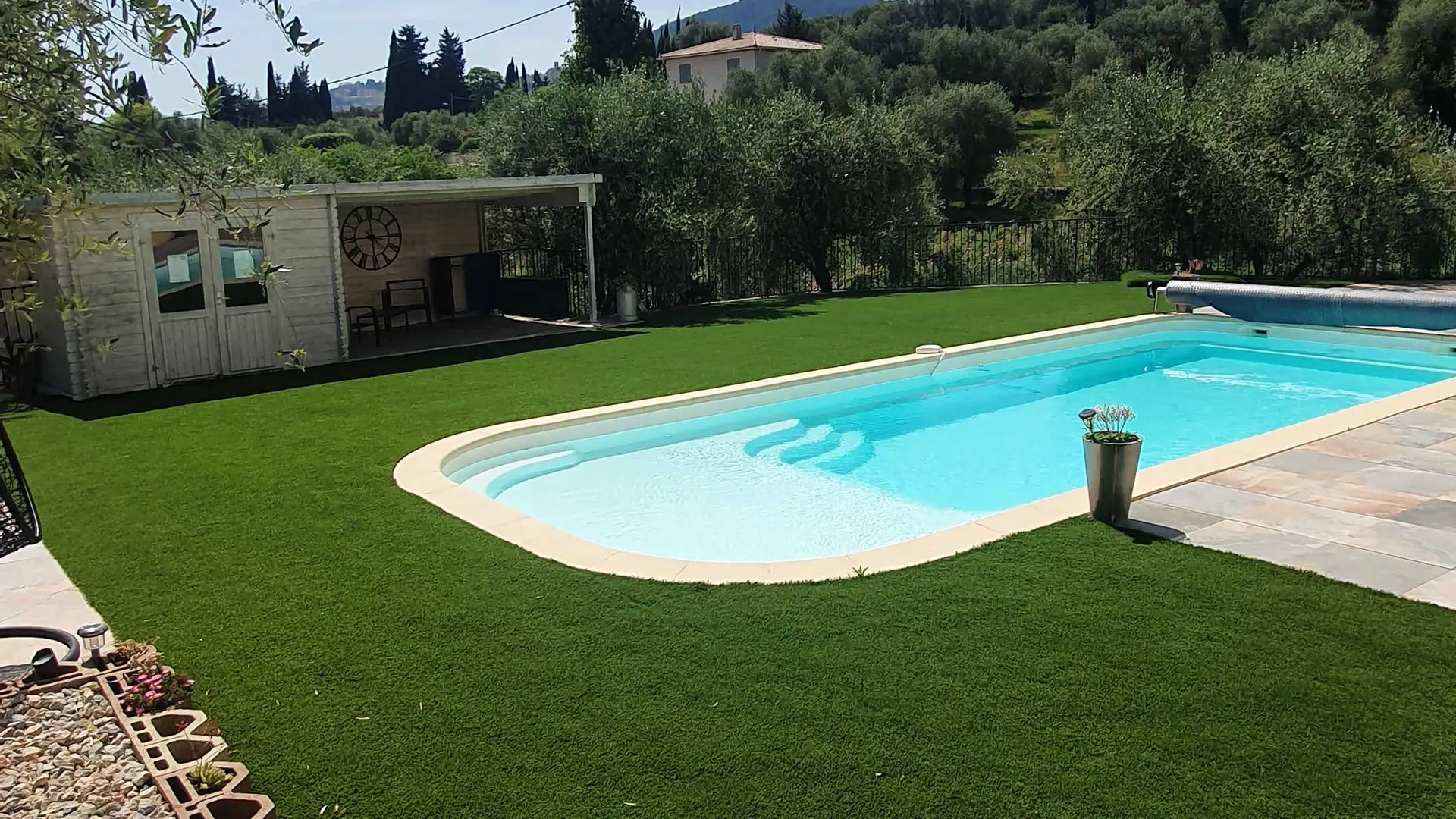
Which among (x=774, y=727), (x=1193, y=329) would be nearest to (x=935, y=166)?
(x=1193, y=329)

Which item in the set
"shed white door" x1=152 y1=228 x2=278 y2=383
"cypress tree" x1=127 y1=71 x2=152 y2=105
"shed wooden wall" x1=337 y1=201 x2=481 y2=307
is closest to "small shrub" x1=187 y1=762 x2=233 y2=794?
"cypress tree" x1=127 y1=71 x2=152 y2=105

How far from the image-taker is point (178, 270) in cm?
1119

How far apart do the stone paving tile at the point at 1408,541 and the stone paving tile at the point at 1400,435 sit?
2.18m

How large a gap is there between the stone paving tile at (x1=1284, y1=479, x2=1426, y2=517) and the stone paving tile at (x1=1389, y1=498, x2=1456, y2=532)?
4cm

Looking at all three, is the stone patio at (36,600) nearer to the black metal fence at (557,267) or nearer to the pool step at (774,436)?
the pool step at (774,436)

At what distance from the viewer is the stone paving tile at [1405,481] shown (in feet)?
21.1

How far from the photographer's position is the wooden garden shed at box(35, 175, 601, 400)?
1054 centimetres

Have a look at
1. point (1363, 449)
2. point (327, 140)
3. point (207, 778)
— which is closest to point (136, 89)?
point (207, 778)

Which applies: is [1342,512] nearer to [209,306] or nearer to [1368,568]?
[1368,568]

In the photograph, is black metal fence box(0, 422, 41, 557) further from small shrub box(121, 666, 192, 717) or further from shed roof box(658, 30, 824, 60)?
shed roof box(658, 30, 824, 60)

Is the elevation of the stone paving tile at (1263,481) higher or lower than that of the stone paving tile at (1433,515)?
higher

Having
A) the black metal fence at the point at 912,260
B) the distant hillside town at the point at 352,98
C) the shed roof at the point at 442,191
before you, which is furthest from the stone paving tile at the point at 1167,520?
the distant hillside town at the point at 352,98

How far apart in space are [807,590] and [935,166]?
62.2 ft

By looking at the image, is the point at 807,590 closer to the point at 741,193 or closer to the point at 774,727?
the point at 774,727
